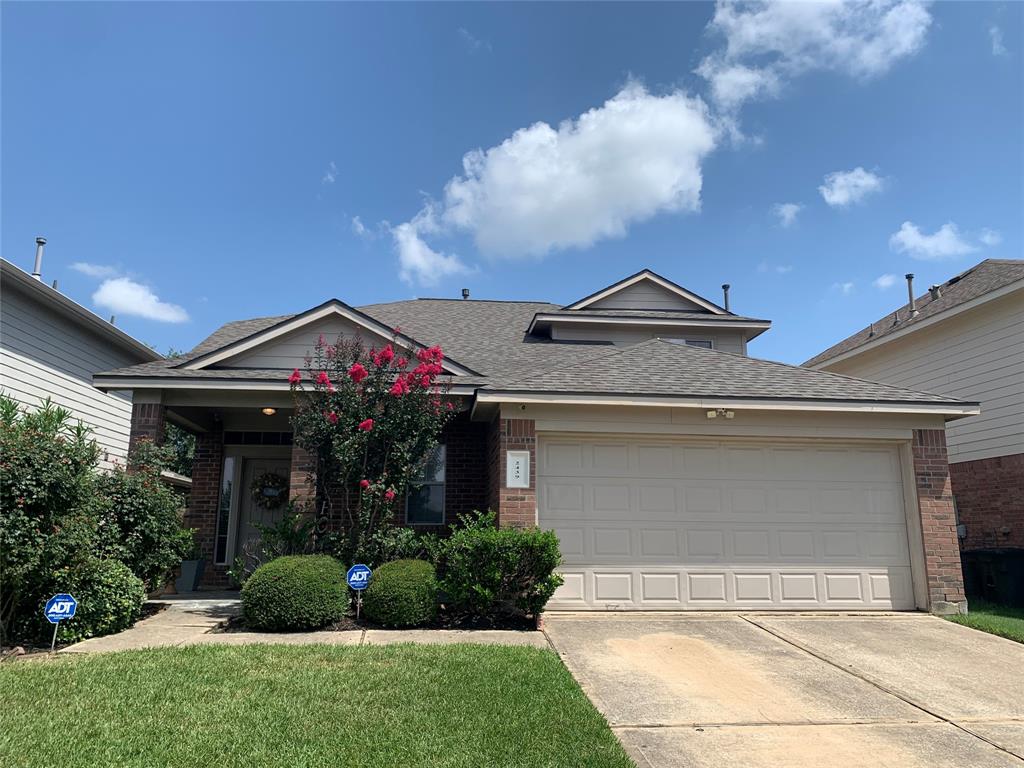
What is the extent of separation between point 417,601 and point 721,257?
36.9 feet

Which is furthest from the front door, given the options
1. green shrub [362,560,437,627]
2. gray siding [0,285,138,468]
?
green shrub [362,560,437,627]

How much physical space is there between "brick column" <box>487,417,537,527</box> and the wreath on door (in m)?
4.89

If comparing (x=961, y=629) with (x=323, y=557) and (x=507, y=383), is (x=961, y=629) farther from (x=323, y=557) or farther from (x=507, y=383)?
(x=323, y=557)

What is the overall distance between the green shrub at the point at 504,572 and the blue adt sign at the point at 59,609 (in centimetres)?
382

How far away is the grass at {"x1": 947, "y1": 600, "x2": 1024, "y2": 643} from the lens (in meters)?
7.76

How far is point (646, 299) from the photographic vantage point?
15281mm

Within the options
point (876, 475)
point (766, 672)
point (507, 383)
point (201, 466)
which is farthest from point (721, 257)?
point (201, 466)

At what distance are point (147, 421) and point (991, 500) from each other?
1465cm

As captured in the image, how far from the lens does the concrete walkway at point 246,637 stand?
22.0 ft

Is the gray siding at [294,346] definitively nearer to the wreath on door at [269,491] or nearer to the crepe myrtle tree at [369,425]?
the crepe myrtle tree at [369,425]

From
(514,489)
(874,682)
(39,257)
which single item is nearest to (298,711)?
(514,489)

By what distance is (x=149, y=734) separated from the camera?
407 centimetres

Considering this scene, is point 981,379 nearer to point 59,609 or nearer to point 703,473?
point 703,473

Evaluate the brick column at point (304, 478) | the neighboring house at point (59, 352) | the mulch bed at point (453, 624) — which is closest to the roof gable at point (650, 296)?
the brick column at point (304, 478)
